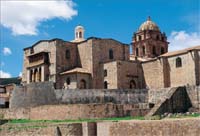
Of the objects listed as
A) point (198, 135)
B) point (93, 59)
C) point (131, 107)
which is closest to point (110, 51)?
point (93, 59)

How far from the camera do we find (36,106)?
28.4 m

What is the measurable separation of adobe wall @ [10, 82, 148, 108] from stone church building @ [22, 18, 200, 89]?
23.0 feet

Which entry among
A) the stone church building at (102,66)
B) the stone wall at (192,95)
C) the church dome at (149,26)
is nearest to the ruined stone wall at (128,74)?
the stone church building at (102,66)

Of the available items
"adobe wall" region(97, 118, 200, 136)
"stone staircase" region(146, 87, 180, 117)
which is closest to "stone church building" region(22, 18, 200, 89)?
"stone staircase" region(146, 87, 180, 117)

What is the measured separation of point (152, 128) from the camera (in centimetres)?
1705

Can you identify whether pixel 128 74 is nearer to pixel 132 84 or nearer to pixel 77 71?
pixel 132 84

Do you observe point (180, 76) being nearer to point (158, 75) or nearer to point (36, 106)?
point (158, 75)

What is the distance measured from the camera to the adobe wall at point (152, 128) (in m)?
15.8

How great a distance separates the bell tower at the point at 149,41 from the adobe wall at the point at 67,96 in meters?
19.4

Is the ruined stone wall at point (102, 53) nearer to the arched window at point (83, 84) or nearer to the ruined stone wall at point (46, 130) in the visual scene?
the arched window at point (83, 84)

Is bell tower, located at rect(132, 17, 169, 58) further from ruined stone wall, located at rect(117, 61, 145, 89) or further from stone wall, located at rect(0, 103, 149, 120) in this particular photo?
stone wall, located at rect(0, 103, 149, 120)

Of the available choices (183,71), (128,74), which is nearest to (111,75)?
(128,74)

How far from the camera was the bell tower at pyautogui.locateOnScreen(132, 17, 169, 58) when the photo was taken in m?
48.8

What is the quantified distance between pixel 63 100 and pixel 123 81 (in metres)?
9.85
